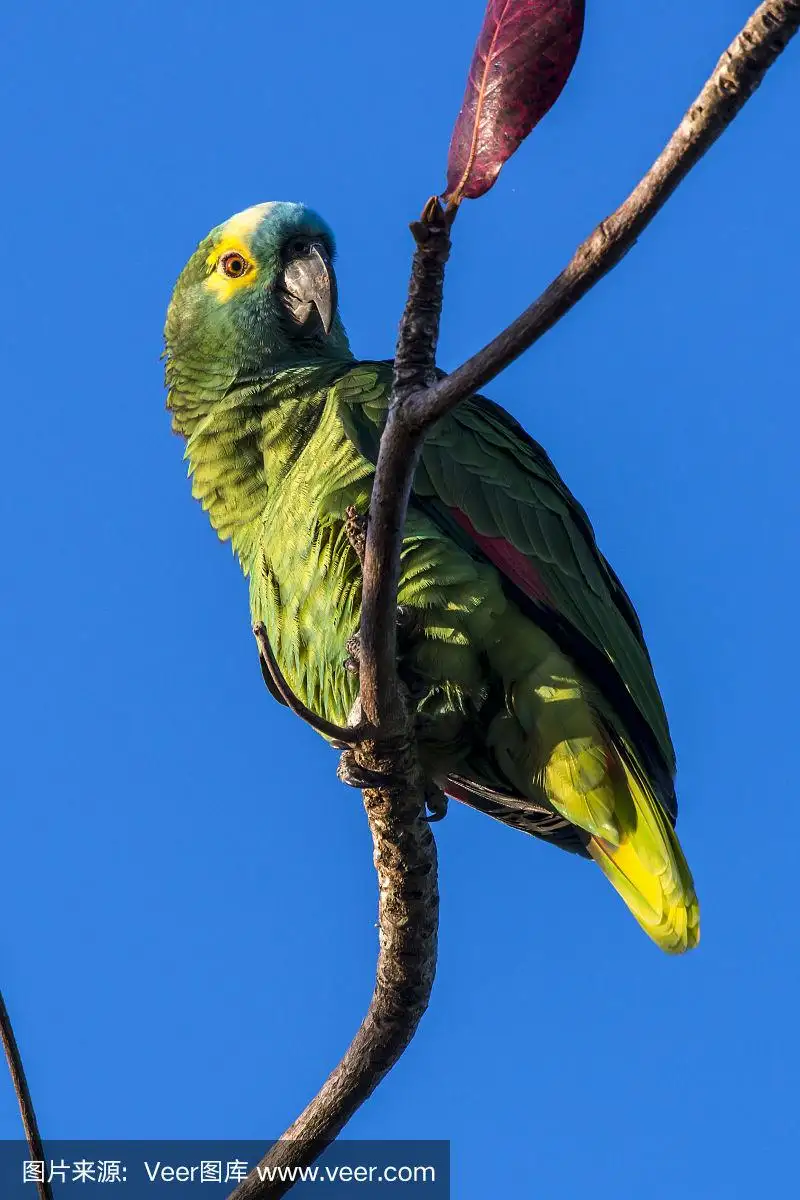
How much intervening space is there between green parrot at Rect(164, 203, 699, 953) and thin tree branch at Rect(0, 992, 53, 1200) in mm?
1207

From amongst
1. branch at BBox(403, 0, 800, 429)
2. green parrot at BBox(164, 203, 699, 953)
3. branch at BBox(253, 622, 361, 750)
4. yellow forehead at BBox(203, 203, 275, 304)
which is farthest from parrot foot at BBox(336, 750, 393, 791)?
yellow forehead at BBox(203, 203, 275, 304)

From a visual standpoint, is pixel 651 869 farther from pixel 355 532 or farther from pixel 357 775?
pixel 355 532

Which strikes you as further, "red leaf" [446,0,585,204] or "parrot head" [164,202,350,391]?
"parrot head" [164,202,350,391]

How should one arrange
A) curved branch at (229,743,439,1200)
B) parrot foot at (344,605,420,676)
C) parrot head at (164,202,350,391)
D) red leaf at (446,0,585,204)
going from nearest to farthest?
red leaf at (446,0,585,204), curved branch at (229,743,439,1200), parrot foot at (344,605,420,676), parrot head at (164,202,350,391)

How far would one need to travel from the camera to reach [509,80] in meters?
1.70

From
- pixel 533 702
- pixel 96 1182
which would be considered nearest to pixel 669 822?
pixel 533 702

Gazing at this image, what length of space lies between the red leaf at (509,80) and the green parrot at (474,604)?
1430 mm

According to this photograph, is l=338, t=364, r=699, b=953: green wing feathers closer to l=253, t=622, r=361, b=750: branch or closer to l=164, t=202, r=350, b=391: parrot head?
l=164, t=202, r=350, b=391: parrot head

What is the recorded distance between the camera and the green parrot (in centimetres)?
313

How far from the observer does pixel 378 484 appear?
212cm

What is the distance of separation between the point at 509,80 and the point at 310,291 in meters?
2.36

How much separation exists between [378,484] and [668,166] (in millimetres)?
747

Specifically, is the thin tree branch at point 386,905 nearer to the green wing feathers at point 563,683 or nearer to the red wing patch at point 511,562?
the green wing feathers at point 563,683

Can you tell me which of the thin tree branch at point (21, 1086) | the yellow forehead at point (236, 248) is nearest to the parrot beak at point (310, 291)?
the yellow forehead at point (236, 248)
